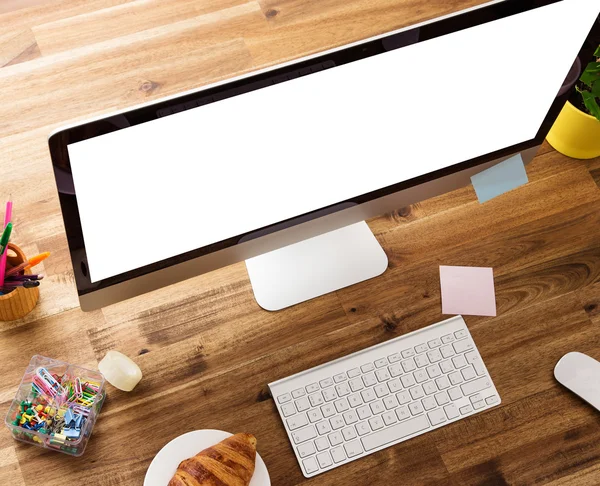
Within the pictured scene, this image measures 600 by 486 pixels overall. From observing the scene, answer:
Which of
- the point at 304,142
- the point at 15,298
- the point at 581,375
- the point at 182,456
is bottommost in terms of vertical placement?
the point at 581,375

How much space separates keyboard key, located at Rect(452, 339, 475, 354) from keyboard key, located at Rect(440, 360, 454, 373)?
0.08 feet

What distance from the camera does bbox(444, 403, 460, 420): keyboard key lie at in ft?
3.28

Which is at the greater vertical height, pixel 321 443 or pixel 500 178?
pixel 500 178

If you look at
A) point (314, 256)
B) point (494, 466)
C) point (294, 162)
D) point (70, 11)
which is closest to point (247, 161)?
point (294, 162)

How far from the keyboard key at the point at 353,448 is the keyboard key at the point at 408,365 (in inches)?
5.1

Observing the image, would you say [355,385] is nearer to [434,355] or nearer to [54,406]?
[434,355]

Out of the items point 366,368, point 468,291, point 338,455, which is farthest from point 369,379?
point 468,291

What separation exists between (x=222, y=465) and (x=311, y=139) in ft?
1.39

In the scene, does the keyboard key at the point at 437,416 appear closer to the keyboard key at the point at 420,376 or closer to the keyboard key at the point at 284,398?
the keyboard key at the point at 420,376

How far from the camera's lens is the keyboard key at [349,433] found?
3.20 ft

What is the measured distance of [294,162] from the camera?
0.81 meters

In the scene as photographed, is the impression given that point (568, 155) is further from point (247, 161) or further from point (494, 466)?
point (247, 161)

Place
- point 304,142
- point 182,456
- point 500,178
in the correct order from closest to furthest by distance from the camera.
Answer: point 304,142 < point 182,456 < point 500,178

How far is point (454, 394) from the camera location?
1.01 m
